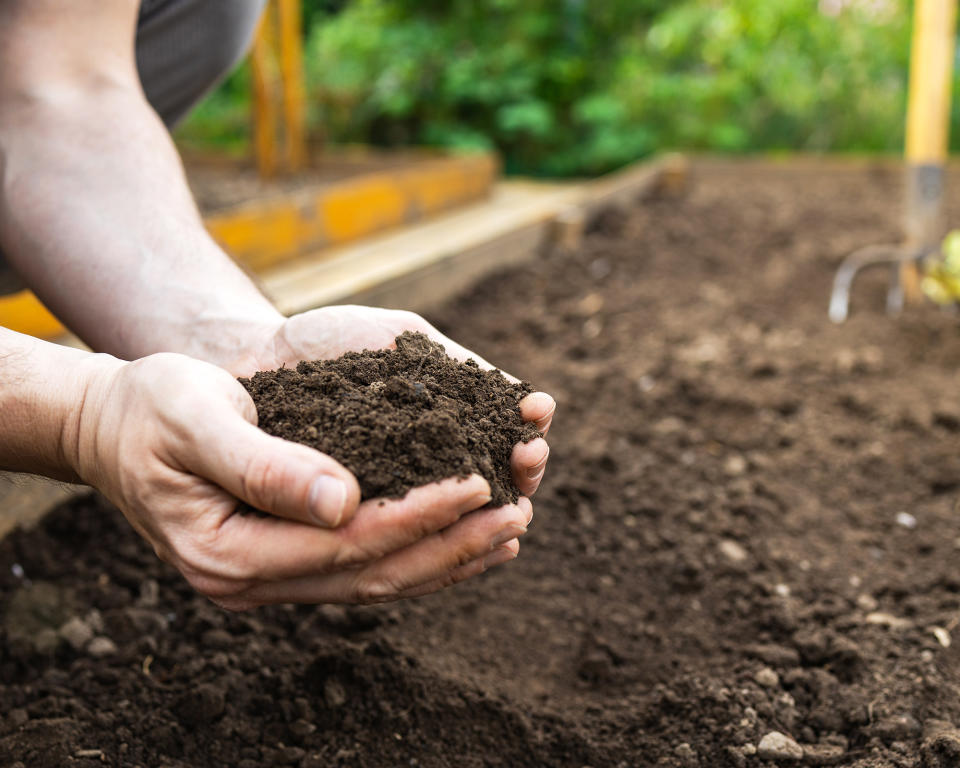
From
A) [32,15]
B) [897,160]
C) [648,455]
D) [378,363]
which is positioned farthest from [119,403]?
[897,160]

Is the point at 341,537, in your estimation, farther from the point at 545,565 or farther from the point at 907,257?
the point at 907,257

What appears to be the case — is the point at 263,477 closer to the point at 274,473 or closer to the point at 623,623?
the point at 274,473

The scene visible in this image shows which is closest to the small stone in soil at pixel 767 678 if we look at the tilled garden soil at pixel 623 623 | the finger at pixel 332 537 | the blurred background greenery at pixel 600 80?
the tilled garden soil at pixel 623 623

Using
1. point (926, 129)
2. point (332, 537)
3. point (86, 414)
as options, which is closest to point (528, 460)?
point (332, 537)

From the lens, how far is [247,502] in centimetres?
93

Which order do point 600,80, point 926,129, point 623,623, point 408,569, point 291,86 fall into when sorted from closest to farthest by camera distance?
point 408,569
point 623,623
point 926,129
point 291,86
point 600,80

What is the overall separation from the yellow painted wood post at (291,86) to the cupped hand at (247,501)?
11.5ft

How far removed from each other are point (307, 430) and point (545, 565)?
785mm

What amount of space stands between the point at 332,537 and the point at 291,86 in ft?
12.1

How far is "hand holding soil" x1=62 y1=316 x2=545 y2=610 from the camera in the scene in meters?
0.89

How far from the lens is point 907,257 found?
2943 mm

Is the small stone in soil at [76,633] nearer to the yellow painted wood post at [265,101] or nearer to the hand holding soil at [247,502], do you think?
the hand holding soil at [247,502]

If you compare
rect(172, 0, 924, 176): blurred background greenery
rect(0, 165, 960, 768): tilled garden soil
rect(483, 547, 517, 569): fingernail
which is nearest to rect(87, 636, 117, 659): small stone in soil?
rect(0, 165, 960, 768): tilled garden soil

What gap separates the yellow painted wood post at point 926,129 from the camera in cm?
291
